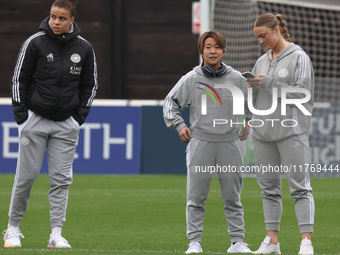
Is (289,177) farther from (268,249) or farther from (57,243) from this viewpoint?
(57,243)

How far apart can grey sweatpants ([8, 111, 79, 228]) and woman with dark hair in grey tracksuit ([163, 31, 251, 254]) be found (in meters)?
0.83

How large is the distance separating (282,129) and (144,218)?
127 inches

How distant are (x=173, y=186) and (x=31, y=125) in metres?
6.15

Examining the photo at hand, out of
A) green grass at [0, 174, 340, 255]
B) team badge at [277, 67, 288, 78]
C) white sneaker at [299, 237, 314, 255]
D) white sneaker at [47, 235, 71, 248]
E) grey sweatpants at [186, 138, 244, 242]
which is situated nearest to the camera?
white sneaker at [299, 237, 314, 255]

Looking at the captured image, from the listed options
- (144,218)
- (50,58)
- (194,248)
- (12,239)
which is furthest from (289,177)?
(144,218)

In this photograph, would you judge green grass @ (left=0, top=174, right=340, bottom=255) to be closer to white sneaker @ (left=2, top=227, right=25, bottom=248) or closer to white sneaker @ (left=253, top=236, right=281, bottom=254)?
white sneaker @ (left=2, top=227, right=25, bottom=248)

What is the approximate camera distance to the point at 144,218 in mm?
8898

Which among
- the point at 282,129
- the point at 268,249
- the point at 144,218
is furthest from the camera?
the point at 144,218

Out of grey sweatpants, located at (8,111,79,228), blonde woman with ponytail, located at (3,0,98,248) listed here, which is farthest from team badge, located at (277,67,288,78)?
grey sweatpants, located at (8,111,79,228)

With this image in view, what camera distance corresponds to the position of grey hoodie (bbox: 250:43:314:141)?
594cm

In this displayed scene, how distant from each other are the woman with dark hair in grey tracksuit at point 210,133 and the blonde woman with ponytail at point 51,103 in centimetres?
77

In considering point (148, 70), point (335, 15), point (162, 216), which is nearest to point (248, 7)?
point (335, 15)

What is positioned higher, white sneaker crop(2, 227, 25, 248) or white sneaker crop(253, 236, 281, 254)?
white sneaker crop(253, 236, 281, 254)

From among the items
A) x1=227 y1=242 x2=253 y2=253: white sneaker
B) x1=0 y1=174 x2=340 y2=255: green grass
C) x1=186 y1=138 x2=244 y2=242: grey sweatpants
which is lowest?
x1=0 y1=174 x2=340 y2=255: green grass
